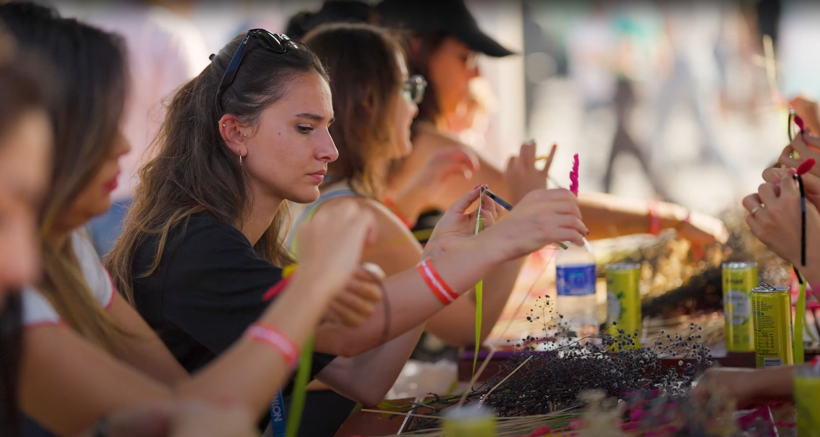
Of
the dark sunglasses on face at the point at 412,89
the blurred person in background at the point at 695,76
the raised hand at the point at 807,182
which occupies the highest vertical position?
the blurred person in background at the point at 695,76

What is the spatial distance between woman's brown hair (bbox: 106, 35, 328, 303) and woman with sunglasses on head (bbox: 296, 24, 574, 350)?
0.50 m

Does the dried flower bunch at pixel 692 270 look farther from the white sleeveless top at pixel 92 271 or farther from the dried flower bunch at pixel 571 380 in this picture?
the white sleeveless top at pixel 92 271

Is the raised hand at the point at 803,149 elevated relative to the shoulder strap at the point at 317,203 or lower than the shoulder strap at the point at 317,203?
elevated

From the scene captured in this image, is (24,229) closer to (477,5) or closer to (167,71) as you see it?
(167,71)

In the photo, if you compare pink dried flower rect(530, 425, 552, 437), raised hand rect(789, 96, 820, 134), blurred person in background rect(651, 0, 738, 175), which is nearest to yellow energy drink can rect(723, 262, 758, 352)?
pink dried flower rect(530, 425, 552, 437)

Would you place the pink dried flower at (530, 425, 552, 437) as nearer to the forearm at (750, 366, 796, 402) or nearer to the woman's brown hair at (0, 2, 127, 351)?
the forearm at (750, 366, 796, 402)

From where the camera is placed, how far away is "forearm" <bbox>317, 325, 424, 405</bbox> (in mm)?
1705

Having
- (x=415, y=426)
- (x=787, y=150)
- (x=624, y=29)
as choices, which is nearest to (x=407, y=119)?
(x=787, y=150)

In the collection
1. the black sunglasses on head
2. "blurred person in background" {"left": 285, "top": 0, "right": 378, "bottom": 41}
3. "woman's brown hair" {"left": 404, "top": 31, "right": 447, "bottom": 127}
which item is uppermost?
"blurred person in background" {"left": 285, "top": 0, "right": 378, "bottom": 41}

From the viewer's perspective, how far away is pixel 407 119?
8.11 ft

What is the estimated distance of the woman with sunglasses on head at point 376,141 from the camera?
2.16 metres

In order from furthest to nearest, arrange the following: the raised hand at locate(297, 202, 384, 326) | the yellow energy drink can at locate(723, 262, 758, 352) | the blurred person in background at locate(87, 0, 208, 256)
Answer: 1. the blurred person in background at locate(87, 0, 208, 256)
2. the yellow energy drink can at locate(723, 262, 758, 352)
3. the raised hand at locate(297, 202, 384, 326)

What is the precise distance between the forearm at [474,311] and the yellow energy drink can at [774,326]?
67 centimetres

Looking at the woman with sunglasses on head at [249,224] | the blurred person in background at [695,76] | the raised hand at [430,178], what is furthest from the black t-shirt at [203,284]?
the blurred person in background at [695,76]
